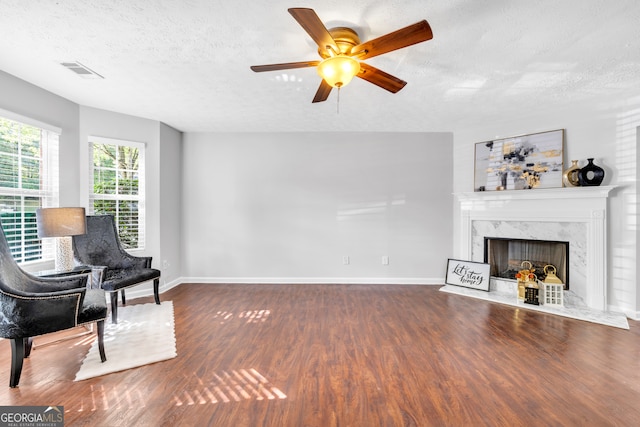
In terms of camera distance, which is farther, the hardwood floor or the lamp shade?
the lamp shade

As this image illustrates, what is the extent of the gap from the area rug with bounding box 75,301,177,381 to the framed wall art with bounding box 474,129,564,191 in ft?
15.5

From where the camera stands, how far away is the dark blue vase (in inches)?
138

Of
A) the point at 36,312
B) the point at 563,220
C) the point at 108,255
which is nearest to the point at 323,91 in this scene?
the point at 36,312

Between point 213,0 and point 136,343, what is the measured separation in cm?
296

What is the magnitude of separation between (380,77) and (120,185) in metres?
3.91

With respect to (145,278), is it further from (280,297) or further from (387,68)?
(387,68)

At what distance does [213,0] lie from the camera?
1.83 metres

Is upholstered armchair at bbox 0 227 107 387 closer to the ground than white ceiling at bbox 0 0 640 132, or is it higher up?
closer to the ground

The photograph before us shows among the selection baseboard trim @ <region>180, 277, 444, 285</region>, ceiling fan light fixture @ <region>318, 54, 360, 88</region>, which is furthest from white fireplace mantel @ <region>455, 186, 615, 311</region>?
ceiling fan light fixture @ <region>318, 54, 360, 88</region>

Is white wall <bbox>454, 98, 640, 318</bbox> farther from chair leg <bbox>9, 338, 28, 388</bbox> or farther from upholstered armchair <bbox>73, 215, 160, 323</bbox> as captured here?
chair leg <bbox>9, 338, 28, 388</bbox>

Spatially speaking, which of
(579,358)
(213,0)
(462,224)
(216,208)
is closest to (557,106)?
(462,224)

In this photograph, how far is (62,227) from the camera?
2756 millimetres

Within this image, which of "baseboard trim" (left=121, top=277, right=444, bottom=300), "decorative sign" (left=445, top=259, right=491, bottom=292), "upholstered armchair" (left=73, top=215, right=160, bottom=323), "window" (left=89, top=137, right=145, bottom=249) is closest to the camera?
"upholstered armchair" (left=73, top=215, right=160, bottom=323)

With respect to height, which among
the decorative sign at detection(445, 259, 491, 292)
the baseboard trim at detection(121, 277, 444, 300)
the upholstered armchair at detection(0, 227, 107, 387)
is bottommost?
the baseboard trim at detection(121, 277, 444, 300)
